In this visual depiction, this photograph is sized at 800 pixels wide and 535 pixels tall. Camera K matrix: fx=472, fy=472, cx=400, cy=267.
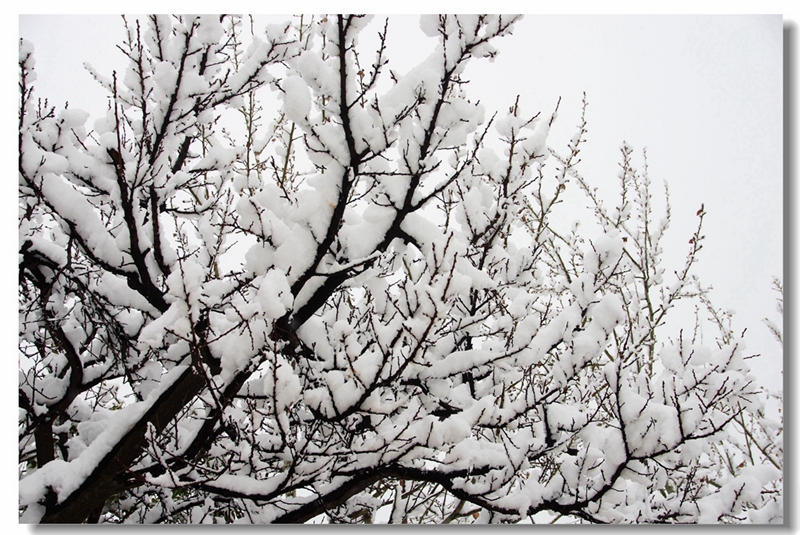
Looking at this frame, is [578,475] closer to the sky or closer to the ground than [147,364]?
closer to the ground

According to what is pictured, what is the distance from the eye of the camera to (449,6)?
1.42 metres

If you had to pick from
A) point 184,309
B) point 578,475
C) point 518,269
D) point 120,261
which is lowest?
point 578,475

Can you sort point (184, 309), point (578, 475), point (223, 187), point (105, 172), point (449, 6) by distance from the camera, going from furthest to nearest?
point (223, 187) → point (105, 172) → point (578, 475) → point (449, 6) → point (184, 309)

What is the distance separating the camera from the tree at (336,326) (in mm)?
1400

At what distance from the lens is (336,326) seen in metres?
1.53

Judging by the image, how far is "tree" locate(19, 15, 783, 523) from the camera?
140 centimetres

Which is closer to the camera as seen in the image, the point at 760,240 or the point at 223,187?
the point at 760,240

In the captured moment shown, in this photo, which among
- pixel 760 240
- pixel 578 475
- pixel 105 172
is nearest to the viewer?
pixel 578 475

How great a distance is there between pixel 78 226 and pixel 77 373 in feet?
2.34

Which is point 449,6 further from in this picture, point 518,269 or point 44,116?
point 44,116

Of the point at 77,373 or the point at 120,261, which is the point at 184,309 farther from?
the point at 77,373

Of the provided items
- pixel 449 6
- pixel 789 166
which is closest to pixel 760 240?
pixel 789 166

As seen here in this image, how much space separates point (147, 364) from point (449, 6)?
2.03 meters

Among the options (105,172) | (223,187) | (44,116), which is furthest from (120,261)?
(223,187)
